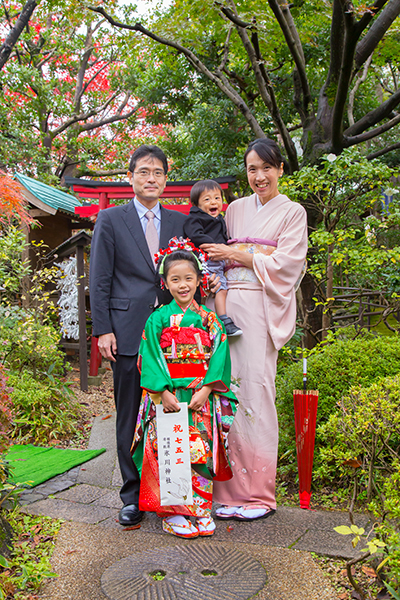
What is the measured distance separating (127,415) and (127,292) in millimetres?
860

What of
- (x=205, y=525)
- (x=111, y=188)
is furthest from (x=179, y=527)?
(x=111, y=188)

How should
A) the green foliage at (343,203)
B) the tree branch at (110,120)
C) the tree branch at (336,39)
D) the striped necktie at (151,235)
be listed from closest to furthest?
the striped necktie at (151,235) < the green foliage at (343,203) < the tree branch at (336,39) < the tree branch at (110,120)

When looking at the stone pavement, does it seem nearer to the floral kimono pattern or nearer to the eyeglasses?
the floral kimono pattern

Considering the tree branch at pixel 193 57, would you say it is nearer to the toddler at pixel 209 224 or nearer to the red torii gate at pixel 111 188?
the red torii gate at pixel 111 188

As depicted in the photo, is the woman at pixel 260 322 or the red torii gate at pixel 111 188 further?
the red torii gate at pixel 111 188

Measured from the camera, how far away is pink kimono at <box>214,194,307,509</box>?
3334 mm

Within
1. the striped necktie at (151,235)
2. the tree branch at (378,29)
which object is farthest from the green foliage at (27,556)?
the tree branch at (378,29)

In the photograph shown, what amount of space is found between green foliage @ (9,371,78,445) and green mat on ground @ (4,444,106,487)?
290 millimetres

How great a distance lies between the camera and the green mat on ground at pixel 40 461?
13.3 ft

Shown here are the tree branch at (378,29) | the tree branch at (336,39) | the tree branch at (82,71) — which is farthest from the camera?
the tree branch at (82,71)

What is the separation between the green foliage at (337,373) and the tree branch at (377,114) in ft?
11.2

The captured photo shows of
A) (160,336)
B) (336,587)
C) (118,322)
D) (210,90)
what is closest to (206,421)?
(160,336)

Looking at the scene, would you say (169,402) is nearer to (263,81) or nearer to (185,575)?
(185,575)

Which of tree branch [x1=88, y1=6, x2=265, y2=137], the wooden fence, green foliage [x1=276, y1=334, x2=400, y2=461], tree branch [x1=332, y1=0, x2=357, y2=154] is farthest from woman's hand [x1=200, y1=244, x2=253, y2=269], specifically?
tree branch [x1=88, y1=6, x2=265, y2=137]
